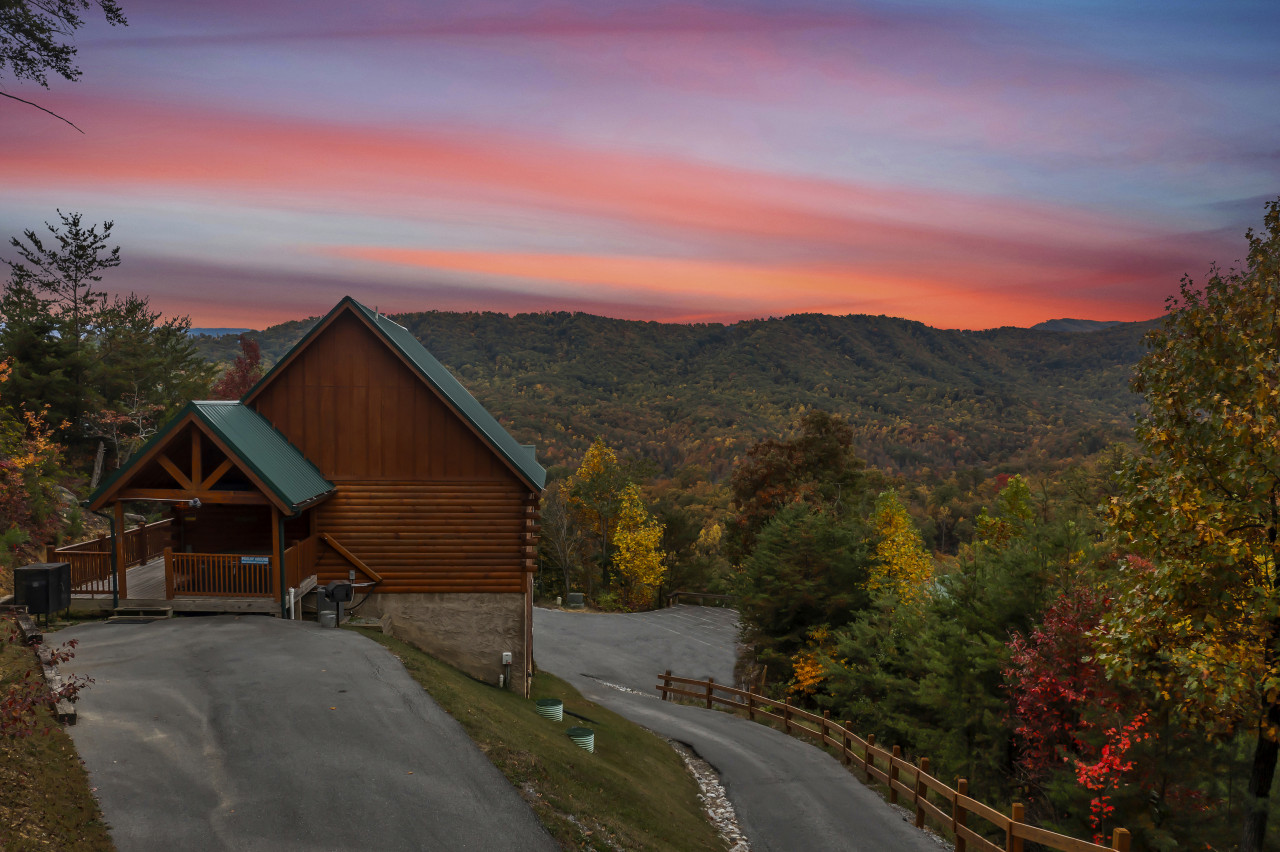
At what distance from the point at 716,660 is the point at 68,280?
4073cm

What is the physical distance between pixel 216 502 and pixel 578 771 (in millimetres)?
10176

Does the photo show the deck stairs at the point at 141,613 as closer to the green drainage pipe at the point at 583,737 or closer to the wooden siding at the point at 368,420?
the wooden siding at the point at 368,420

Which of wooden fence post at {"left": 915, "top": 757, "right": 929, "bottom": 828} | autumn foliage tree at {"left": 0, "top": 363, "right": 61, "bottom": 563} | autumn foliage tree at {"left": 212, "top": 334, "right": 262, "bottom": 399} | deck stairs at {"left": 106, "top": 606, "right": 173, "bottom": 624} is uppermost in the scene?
autumn foliage tree at {"left": 212, "top": 334, "right": 262, "bottom": 399}

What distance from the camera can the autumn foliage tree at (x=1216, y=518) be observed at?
29.8 ft

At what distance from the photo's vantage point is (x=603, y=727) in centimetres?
1809

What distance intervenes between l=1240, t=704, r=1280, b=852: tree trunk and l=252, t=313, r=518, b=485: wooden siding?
14.9 metres

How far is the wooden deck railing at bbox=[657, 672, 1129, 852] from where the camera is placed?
9.95m

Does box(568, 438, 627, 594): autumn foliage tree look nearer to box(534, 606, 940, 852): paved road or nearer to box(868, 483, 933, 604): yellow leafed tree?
box(534, 606, 940, 852): paved road

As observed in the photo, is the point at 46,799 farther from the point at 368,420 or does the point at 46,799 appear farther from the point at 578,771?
the point at 368,420

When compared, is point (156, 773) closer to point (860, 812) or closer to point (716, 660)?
point (860, 812)

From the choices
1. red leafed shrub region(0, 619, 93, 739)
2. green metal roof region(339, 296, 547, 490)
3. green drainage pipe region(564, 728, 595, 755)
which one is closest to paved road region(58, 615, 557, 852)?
red leafed shrub region(0, 619, 93, 739)

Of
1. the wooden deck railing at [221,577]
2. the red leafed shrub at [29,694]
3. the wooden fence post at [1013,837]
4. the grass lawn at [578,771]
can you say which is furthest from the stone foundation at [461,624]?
the wooden fence post at [1013,837]

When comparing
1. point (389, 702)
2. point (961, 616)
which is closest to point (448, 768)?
point (389, 702)

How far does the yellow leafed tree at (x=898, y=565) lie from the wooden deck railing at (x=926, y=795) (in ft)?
23.0
